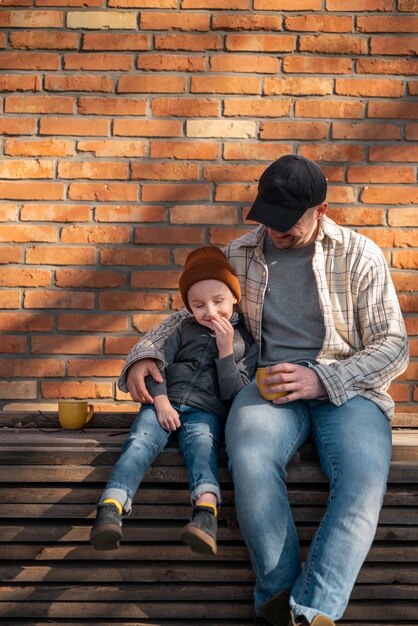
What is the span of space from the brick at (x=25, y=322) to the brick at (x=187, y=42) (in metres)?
1.12

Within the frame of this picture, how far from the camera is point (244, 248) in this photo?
289 cm

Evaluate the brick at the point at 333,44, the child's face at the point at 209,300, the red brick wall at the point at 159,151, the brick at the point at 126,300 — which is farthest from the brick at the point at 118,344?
the brick at the point at 333,44

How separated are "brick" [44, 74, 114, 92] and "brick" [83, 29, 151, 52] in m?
0.12

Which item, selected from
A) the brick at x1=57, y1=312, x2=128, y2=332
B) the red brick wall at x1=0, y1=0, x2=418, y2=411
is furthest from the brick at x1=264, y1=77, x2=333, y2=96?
the brick at x1=57, y1=312, x2=128, y2=332

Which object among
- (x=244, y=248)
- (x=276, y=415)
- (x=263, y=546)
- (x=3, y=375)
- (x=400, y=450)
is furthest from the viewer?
(x=3, y=375)

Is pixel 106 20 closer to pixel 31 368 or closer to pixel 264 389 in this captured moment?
pixel 31 368

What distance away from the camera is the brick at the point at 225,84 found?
3.28 m

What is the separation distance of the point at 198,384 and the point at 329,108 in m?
1.27

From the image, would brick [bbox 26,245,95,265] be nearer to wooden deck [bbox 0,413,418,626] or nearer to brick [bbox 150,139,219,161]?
brick [bbox 150,139,219,161]

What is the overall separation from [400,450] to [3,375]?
152cm

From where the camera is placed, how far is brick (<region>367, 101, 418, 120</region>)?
3293 millimetres

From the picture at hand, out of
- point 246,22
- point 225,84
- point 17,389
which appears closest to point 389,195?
point 225,84

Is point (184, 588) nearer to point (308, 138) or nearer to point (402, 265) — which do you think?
point (402, 265)

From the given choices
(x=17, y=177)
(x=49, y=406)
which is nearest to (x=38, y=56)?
(x=17, y=177)
